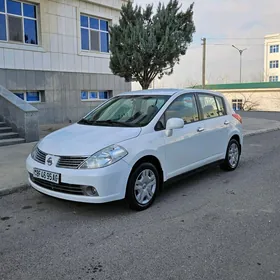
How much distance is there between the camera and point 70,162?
4.06 meters

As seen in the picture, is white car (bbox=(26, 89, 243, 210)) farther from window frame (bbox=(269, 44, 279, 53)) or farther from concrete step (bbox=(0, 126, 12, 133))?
window frame (bbox=(269, 44, 279, 53))

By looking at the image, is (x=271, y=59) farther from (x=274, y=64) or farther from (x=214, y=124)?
(x=214, y=124)

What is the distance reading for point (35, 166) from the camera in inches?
174

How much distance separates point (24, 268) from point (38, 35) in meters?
13.9

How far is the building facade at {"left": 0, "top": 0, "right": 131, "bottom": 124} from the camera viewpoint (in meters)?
14.0

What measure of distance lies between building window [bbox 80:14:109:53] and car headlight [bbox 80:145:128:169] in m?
13.9

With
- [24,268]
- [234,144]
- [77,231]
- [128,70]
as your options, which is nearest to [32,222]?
[77,231]

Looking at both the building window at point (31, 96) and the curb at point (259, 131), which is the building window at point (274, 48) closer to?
the curb at point (259, 131)

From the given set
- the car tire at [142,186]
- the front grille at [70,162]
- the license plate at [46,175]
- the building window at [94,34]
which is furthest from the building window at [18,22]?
the car tire at [142,186]

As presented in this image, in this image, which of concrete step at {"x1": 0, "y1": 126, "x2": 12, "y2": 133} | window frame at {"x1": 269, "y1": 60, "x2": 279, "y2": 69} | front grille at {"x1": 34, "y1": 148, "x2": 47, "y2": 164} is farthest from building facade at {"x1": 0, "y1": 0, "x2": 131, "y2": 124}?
window frame at {"x1": 269, "y1": 60, "x2": 279, "y2": 69}

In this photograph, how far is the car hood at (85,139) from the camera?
412cm

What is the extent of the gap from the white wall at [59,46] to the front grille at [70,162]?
36.4ft

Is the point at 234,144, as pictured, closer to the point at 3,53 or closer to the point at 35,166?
the point at 35,166

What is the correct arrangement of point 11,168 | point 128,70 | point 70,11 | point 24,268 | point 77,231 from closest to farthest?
point 24,268, point 77,231, point 11,168, point 128,70, point 70,11
